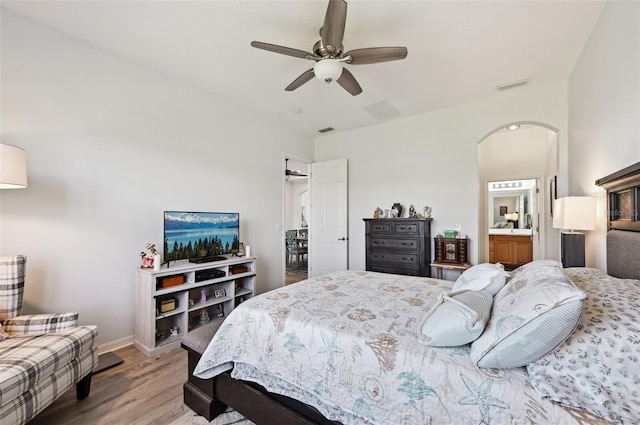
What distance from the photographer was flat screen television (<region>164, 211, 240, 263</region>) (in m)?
2.89

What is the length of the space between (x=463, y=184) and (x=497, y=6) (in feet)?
7.31

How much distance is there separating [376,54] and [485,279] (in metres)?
1.75

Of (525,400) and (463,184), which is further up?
(463,184)

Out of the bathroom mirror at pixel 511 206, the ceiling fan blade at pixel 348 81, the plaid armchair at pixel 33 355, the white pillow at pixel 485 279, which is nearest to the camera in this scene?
the plaid armchair at pixel 33 355

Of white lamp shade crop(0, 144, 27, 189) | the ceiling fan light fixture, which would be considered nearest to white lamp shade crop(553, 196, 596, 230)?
the ceiling fan light fixture

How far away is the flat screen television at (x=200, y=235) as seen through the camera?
2.89 metres

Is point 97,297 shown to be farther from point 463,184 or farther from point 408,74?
point 463,184

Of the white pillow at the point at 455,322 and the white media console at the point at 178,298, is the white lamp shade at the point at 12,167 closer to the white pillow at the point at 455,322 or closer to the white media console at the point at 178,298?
the white media console at the point at 178,298

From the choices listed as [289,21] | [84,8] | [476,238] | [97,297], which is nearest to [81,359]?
[97,297]

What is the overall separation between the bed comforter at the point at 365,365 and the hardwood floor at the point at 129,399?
57cm

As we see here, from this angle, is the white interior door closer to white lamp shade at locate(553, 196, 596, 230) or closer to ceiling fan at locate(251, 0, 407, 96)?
ceiling fan at locate(251, 0, 407, 96)

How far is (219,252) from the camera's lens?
3.37 metres

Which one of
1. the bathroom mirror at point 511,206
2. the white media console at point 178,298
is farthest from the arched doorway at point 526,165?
the white media console at point 178,298

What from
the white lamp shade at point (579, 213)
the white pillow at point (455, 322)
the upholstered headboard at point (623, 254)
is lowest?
the white pillow at point (455, 322)
